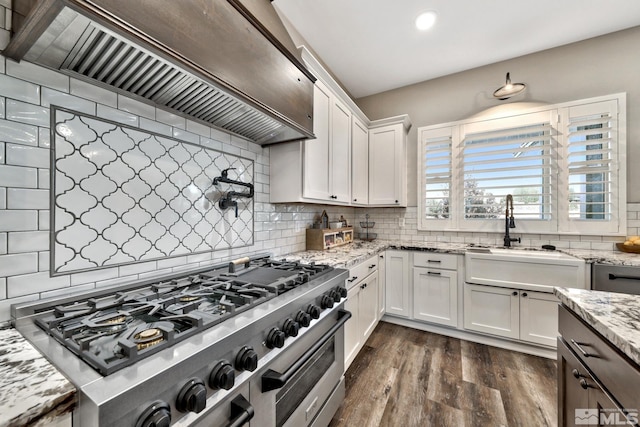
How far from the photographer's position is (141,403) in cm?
51

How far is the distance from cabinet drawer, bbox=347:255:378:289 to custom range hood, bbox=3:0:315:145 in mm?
1109

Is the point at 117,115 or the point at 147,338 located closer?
the point at 147,338

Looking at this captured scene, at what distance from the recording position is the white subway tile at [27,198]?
33.3 inches

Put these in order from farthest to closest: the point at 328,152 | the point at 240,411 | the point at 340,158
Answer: the point at 340,158 < the point at 328,152 < the point at 240,411

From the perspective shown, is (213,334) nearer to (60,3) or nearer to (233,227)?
(60,3)

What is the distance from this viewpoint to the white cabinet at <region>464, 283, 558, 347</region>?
2.11 meters

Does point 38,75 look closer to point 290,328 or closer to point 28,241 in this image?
point 28,241

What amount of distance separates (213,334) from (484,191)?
298cm

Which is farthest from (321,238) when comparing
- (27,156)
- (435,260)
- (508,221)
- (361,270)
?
(508,221)

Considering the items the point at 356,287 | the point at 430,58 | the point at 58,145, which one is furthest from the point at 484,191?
the point at 58,145

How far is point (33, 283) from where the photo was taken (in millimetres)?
886

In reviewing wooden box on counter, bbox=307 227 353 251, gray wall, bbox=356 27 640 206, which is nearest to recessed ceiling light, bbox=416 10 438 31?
gray wall, bbox=356 27 640 206

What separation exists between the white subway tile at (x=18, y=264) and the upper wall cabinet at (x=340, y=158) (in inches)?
50.7

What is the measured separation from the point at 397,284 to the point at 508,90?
226 cm
